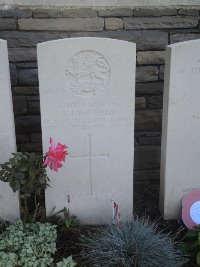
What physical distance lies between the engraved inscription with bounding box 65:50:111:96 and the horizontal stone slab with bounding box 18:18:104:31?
652mm

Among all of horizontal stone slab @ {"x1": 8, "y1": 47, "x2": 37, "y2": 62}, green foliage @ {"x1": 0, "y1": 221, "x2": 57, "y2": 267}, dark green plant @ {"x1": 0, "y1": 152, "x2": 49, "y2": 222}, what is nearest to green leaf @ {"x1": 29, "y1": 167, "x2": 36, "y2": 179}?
dark green plant @ {"x1": 0, "y1": 152, "x2": 49, "y2": 222}

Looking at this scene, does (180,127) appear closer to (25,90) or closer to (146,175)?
(146,175)

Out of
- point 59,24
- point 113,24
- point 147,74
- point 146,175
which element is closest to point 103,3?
point 113,24

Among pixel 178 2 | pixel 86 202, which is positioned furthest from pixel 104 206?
pixel 178 2

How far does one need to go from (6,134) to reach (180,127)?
1246mm

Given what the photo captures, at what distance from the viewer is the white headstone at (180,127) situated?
2.41 meters

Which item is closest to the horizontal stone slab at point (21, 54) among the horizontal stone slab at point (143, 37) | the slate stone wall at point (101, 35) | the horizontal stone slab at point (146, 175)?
the slate stone wall at point (101, 35)

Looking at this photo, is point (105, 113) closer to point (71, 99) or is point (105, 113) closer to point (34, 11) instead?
point (71, 99)

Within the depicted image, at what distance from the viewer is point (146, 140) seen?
10.9 feet

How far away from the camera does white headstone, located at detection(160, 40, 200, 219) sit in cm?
241

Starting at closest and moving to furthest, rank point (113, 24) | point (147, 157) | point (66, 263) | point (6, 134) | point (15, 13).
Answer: point (66, 263)
point (6, 134)
point (15, 13)
point (113, 24)
point (147, 157)

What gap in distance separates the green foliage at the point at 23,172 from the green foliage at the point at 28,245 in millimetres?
292

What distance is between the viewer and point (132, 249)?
224cm

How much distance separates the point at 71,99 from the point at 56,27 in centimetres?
80
